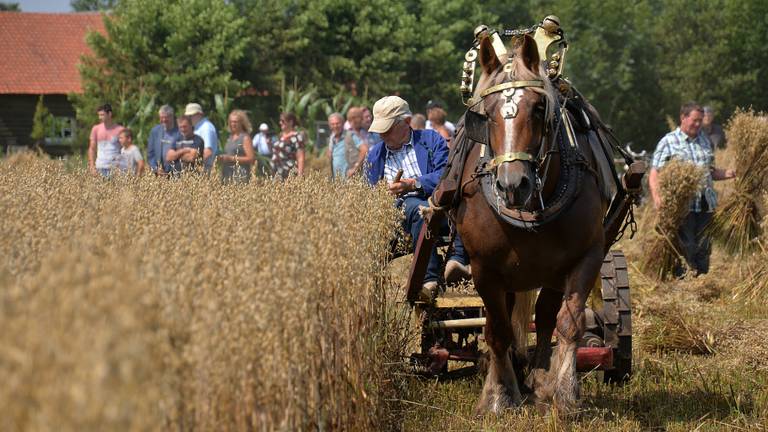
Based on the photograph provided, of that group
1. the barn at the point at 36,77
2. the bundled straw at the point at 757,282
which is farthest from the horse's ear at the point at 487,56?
the barn at the point at 36,77

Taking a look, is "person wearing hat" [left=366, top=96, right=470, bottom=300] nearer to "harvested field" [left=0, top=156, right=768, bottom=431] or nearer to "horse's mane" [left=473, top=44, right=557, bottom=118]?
"harvested field" [left=0, top=156, right=768, bottom=431]

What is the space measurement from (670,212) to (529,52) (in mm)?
6738

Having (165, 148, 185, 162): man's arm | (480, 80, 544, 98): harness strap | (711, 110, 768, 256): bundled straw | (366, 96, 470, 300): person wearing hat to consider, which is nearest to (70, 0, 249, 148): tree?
(165, 148, 185, 162): man's arm

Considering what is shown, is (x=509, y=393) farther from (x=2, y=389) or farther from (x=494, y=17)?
(x=494, y=17)

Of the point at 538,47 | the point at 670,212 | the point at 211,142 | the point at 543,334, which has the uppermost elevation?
the point at 211,142

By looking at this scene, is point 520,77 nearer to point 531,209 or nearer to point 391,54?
point 531,209

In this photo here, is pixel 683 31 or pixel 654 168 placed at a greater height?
pixel 683 31

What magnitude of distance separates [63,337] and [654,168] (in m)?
10.6

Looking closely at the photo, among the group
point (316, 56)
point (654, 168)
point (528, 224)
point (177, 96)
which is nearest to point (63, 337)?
point (528, 224)

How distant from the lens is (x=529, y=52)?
612 cm

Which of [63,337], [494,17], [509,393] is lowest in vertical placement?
[509,393]

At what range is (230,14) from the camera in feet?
119

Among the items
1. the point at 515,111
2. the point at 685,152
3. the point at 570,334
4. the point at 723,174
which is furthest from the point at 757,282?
the point at 515,111

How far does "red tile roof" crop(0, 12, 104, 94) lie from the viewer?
49156 mm
